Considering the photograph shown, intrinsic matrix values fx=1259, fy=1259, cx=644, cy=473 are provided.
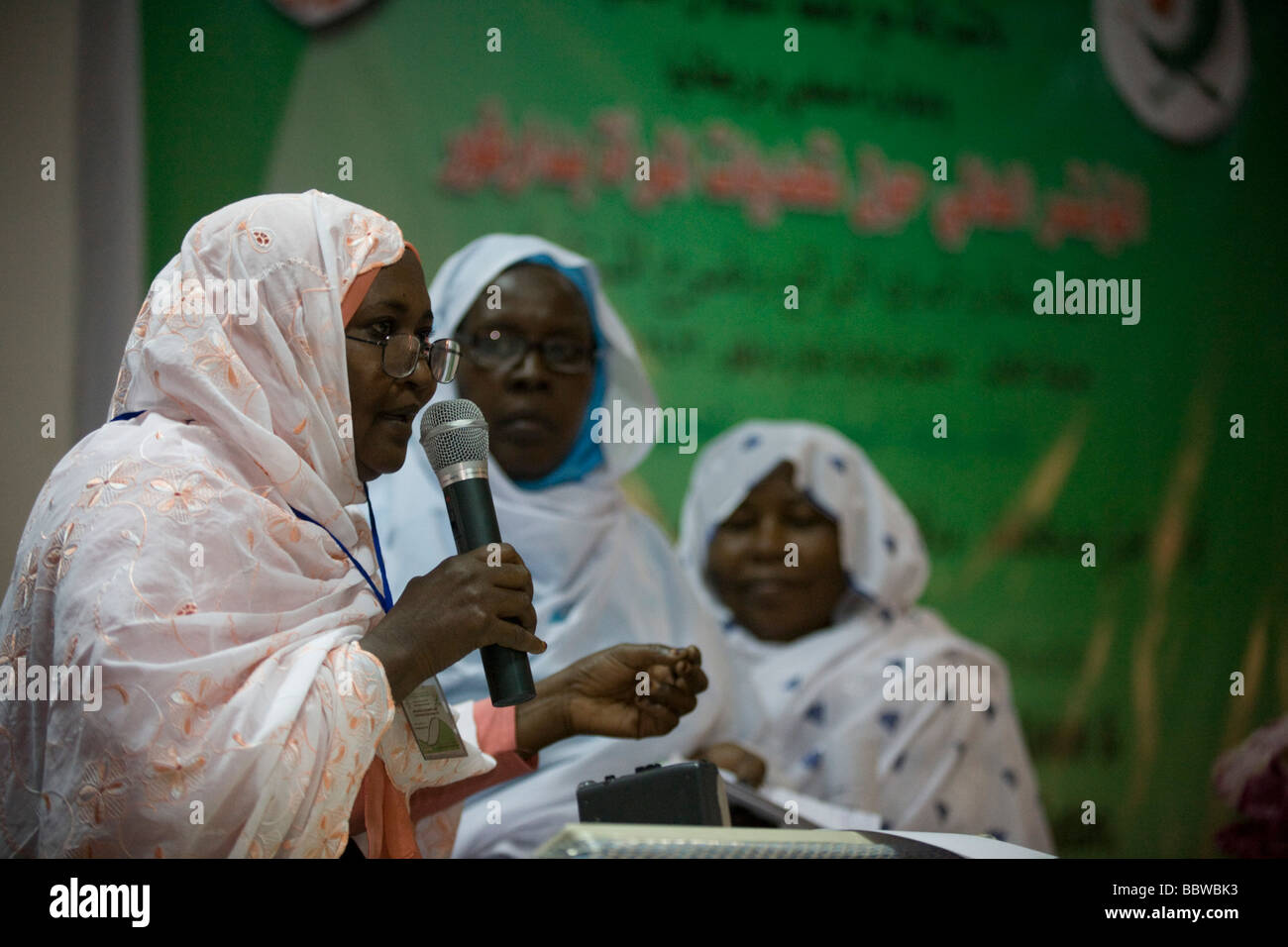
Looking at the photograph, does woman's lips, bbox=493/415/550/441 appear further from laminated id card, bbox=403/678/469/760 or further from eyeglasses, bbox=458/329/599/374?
laminated id card, bbox=403/678/469/760

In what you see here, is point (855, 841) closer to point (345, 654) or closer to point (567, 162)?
point (345, 654)

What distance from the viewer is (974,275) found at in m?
3.08

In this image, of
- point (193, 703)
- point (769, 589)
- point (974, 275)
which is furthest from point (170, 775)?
point (974, 275)

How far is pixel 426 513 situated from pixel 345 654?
41.3 inches

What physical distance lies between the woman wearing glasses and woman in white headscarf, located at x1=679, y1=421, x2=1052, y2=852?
44.4 inches

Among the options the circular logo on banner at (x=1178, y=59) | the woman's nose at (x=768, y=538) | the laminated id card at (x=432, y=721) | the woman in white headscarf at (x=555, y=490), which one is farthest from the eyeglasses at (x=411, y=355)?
the circular logo on banner at (x=1178, y=59)

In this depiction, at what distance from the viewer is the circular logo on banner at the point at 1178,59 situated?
10.4 ft

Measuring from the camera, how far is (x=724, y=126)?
2.92 m

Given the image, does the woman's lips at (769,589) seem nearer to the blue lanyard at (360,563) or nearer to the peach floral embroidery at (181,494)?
the blue lanyard at (360,563)

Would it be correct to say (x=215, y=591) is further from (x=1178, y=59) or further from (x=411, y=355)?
(x=1178, y=59)

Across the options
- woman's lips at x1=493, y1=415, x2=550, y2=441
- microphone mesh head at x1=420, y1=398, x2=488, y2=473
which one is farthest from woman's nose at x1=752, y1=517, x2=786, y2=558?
microphone mesh head at x1=420, y1=398, x2=488, y2=473

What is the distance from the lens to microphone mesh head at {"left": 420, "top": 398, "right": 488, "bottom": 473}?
169 centimetres
